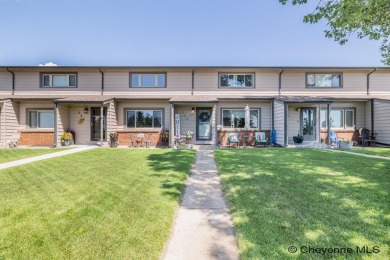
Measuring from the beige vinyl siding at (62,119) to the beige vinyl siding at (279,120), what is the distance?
1467cm

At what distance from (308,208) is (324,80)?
15545 mm

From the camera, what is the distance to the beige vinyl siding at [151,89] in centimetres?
1612

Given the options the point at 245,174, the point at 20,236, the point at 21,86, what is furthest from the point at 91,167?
the point at 21,86

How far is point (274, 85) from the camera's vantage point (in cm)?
1623

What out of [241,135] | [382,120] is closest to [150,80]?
[241,135]

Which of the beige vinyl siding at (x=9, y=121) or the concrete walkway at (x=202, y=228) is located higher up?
the beige vinyl siding at (x=9, y=121)

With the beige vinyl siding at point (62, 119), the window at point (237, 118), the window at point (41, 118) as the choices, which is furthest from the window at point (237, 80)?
the window at point (41, 118)

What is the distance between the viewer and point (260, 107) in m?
15.6

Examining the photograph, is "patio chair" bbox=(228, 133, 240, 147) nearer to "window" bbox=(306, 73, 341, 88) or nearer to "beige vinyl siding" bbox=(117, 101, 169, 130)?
"beige vinyl siding" bbox=(117, 101, 169, 130)

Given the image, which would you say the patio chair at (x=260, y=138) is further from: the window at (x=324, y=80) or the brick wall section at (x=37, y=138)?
the brick wall section at (x=37, y=138)

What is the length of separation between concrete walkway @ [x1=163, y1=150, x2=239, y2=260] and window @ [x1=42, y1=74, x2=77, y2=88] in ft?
49.0

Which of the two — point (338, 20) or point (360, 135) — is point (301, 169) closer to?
point (338, 20)

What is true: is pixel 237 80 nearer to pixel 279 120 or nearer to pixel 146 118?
pixel 279 120

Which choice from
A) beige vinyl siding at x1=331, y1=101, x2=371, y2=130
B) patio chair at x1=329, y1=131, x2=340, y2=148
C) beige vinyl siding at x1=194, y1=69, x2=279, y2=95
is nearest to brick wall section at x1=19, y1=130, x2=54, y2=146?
beige vinyl siding at x1=194, y1=69, x2=279, y2=95
